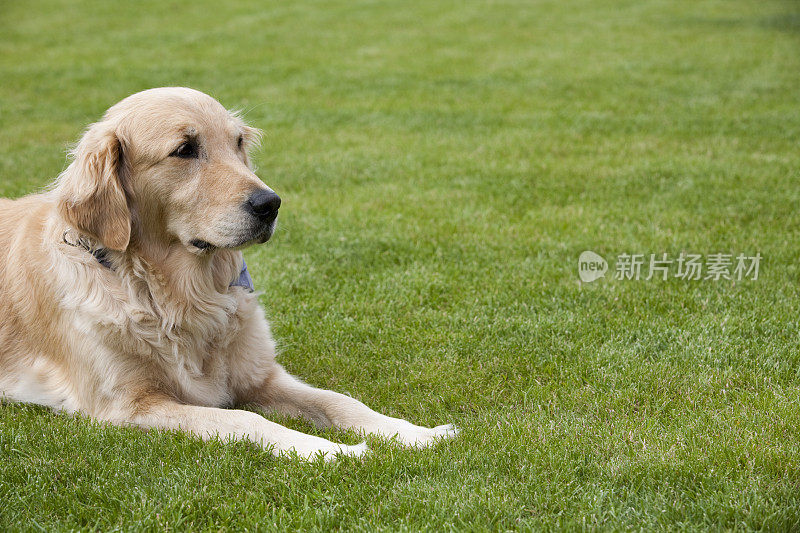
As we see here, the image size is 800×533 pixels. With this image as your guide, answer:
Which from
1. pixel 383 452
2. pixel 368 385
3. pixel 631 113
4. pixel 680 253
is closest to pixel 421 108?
pixel 631 113

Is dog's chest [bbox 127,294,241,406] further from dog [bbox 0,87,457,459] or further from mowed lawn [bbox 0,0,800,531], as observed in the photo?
mowed lawn [bbox 0,0,800,531]

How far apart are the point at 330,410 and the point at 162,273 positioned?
1.00m

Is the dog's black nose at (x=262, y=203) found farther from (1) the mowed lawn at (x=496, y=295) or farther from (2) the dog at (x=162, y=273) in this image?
(1) the mowed lawn at (x=496, y=295)

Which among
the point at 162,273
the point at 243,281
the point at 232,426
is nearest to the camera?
the point at 232,426

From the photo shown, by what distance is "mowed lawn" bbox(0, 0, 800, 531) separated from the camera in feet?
9.66

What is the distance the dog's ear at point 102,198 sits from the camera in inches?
137

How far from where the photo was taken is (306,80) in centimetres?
1253

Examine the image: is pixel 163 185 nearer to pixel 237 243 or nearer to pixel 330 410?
pixel 237 243

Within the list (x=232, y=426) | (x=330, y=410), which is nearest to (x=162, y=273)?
(x=232, y=426)

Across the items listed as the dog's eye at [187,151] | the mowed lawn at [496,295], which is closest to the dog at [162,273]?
the dog's eye at [187,151]

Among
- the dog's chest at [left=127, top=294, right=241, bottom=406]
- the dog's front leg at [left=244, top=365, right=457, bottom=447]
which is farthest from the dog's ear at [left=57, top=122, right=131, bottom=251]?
the dog's front leg at [left=244, top=365, right=457, bottom=447]

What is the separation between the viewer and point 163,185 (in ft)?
11.7

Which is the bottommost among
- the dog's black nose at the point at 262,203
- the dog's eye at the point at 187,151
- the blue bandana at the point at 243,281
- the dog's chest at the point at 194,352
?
the dog's chest at the point at 194,352

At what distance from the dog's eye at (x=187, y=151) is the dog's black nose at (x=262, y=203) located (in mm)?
358
